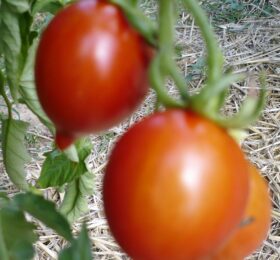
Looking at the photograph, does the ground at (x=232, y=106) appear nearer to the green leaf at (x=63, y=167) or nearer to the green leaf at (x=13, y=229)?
the green leaf at (x=63, y=167)

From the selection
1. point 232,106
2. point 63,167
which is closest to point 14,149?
point 63,167

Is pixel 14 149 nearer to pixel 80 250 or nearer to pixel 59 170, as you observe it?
pixel 59 170

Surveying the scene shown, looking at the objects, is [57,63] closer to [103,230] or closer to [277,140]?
[103,230]

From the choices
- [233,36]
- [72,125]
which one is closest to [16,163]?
[72,125]

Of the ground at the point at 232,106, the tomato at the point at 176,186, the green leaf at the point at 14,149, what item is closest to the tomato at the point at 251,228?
the tomato at the point at 176,186

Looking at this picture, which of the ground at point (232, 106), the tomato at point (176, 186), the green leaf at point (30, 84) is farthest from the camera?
the ground at point (232, 106)

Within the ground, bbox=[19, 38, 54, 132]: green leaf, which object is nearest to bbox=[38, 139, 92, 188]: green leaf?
bbox=[19, 38, 54, 132]: green leaf
